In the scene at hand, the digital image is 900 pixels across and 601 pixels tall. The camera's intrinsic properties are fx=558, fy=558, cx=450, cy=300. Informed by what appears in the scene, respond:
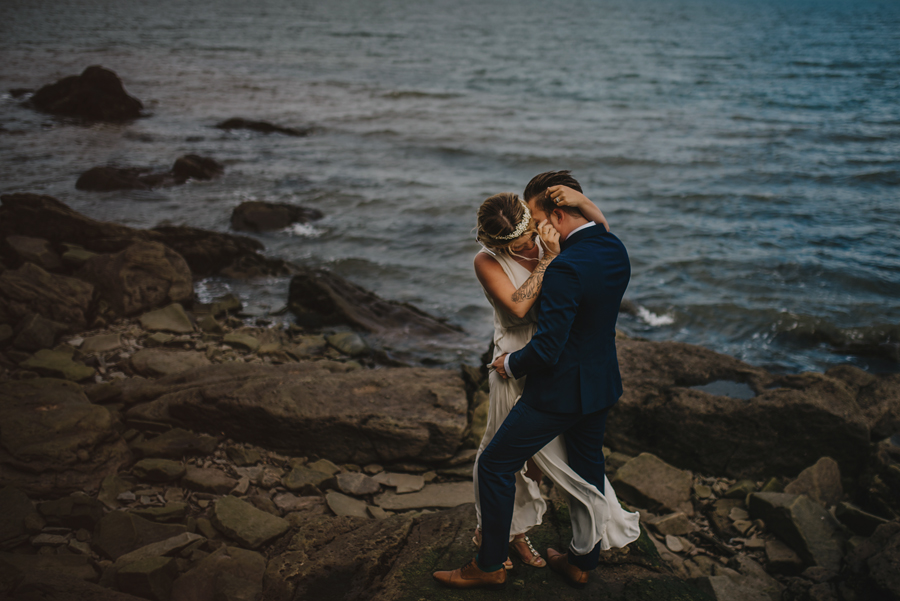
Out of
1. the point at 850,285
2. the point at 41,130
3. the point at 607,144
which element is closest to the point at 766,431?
the point at 850,285

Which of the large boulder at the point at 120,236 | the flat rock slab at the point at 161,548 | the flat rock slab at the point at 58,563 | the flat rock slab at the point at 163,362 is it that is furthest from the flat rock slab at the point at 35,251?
the flat rock slab at the point at 161,548

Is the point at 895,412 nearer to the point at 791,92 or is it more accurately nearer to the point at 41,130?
the point at 41,130

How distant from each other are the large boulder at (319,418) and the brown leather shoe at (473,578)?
1906 millimetres

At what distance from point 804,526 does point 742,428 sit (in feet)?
3.43

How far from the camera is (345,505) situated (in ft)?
14.8

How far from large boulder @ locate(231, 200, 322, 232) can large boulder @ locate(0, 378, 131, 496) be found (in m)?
8.57

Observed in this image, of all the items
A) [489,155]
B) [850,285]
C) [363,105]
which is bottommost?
[850,285]

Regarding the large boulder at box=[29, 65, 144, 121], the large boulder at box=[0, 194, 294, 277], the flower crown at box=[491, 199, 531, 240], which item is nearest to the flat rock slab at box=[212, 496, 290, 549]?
the flower crown at box=[491, 199, 531, 240]

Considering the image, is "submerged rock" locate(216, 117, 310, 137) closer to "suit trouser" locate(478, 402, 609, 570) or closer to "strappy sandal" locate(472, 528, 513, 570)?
"strappy sandal" locate(472, 528, 513, 570)

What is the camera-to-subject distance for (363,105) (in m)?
27.6

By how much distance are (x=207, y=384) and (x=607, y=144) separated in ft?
62.7

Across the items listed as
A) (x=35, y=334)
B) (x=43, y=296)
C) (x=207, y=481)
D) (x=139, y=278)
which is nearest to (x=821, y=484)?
(x=207, y=481)

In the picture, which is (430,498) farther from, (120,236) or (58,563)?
(120,236)

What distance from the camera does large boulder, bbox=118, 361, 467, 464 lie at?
16.2 ft
